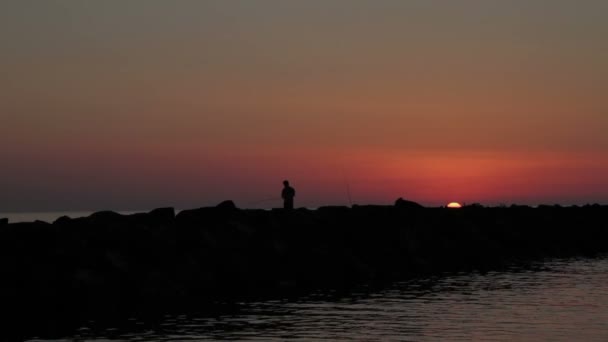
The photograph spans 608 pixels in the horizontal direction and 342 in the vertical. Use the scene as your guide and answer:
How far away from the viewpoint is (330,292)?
88.3 ft

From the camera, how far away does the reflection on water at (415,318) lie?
1877 cm

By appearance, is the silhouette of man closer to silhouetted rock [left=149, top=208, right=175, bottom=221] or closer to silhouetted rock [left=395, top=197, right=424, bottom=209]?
silhouetted rock [left=149, top=208, right=175, bottom=221]

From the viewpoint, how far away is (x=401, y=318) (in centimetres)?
2138

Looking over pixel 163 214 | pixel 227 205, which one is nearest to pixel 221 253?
pixel 163 214

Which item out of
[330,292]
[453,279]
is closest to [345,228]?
[453,279]

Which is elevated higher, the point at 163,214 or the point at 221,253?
the point at 163,214

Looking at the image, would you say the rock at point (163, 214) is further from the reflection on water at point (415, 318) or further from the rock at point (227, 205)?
the reflection on water at point (415, 318)

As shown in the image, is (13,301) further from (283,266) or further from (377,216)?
(377,216)

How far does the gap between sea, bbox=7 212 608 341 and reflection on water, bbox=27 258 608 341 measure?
0.02 m

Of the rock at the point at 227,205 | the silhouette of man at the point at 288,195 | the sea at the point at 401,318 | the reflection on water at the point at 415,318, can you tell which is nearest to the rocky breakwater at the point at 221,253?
the rock at the point at 227,205

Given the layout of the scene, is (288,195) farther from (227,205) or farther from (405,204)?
(405,204)

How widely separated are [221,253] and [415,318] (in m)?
8.70

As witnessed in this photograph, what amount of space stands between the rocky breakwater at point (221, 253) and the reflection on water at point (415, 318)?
2.59 m

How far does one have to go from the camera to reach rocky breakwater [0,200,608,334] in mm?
23578
